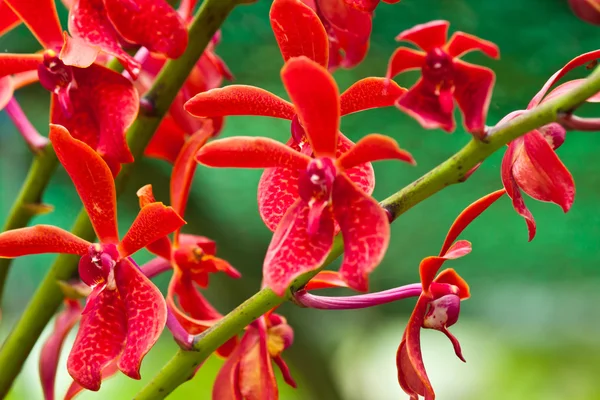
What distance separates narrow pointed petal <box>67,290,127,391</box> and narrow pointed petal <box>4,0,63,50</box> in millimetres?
153

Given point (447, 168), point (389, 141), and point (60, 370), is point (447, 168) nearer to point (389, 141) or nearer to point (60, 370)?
point (389, 141)

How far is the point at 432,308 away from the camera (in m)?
0.35

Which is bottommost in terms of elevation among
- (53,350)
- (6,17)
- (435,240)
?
(435,240)

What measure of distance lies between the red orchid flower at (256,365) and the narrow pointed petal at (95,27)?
17cm

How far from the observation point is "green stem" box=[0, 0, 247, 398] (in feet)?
1.34

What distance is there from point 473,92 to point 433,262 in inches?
3.5

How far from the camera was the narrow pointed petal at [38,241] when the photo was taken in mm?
312

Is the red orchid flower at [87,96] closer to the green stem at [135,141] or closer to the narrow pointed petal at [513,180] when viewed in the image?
the green stem at [135,141]

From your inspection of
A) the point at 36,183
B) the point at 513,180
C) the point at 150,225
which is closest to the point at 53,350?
the point at 36,183

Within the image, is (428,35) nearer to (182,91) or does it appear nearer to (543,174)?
(543,174)

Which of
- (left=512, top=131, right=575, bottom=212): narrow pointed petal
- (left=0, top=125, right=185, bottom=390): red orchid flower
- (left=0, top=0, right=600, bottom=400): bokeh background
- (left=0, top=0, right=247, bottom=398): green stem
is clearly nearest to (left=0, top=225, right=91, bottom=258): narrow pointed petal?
(left=0, top=125, right=185, bottom=390): red orchid flower

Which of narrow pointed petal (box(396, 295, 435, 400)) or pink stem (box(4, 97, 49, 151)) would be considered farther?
pink stem (box(4, 97, 49, 151))

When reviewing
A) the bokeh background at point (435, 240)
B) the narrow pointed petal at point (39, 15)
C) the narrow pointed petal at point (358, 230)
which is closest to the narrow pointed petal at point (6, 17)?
the narrow pointed petal at point (39, 15)

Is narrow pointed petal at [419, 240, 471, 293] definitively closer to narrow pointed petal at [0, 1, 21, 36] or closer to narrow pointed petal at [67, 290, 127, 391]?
narrow pointed petal at [67, 290, 127, 391]
